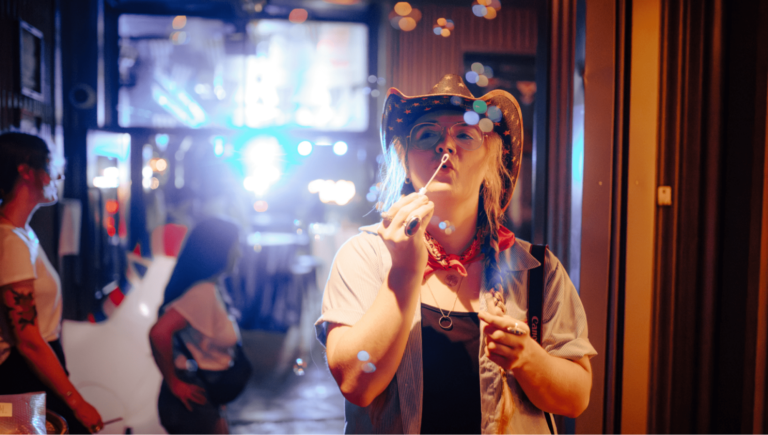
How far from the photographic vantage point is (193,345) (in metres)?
1.65

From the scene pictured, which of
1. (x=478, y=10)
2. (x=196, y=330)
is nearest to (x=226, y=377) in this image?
(x=196, y=330)

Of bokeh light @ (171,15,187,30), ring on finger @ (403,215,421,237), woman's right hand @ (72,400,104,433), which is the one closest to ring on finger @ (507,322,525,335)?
ring on finger @ (403,215,421,237)

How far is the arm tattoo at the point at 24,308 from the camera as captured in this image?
4.31 feet

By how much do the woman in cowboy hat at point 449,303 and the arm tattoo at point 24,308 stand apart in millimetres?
1309

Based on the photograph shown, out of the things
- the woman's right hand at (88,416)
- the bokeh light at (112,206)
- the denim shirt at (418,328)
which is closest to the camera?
the denim shirt at (418,328)

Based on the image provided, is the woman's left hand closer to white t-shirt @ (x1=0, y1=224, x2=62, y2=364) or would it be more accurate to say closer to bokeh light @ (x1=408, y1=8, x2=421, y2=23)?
bokeh light @ (x1=408, y1=8, x2=421, y2=23)

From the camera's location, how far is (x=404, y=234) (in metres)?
0.72

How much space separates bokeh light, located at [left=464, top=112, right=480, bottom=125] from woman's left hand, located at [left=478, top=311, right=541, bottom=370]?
45 cm

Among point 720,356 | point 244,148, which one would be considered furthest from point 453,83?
point 720,356

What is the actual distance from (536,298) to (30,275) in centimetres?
180

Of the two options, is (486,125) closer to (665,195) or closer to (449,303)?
(449,303)

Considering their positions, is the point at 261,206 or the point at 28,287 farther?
the point at 261,206

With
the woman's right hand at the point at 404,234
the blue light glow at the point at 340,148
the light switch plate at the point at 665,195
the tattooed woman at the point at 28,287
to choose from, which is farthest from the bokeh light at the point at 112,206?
the light switch plate at the point at 665,195

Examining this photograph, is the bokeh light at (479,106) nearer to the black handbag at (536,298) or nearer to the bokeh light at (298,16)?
the black handbag at (536,298)
